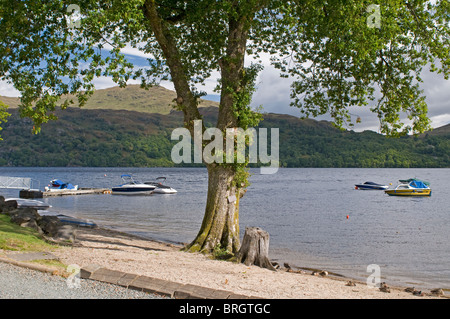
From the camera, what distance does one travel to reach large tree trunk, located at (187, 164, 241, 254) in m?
13.8

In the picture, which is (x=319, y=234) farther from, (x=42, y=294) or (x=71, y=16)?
(x=42, y=294)

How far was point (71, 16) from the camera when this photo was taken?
11164 mm

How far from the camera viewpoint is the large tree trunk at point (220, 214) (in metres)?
13.8

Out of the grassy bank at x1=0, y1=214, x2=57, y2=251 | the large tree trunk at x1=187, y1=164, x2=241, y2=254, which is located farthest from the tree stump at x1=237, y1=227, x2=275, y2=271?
the grassy bank at x1=0, y1=214, x2=57, y2=251

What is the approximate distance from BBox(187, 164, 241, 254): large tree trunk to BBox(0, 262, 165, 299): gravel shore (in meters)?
6.95

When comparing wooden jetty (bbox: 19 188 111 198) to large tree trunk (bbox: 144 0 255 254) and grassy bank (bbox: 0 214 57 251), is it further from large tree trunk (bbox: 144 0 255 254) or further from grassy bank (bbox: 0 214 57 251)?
large tree trunk (bbox: 144 0 255 254)

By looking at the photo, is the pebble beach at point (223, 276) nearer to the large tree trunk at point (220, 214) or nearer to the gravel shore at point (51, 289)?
the large tree trunk at point (220, 214)

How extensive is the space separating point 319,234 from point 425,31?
16.5 meters

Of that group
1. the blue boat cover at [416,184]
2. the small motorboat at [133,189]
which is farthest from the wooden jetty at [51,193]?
the blue boat cover at [416,184]

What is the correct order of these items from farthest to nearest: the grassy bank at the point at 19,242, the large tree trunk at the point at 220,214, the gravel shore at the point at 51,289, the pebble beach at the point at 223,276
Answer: the large tree trunk at the point at 220,214 → the grassy bank at the point at 19,242 → the pebble beach at the point at 223,276 → the gravel shore at the point at 51,289

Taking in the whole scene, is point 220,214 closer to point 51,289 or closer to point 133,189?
point 51,289

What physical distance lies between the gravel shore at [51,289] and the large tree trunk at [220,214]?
6.95 m
